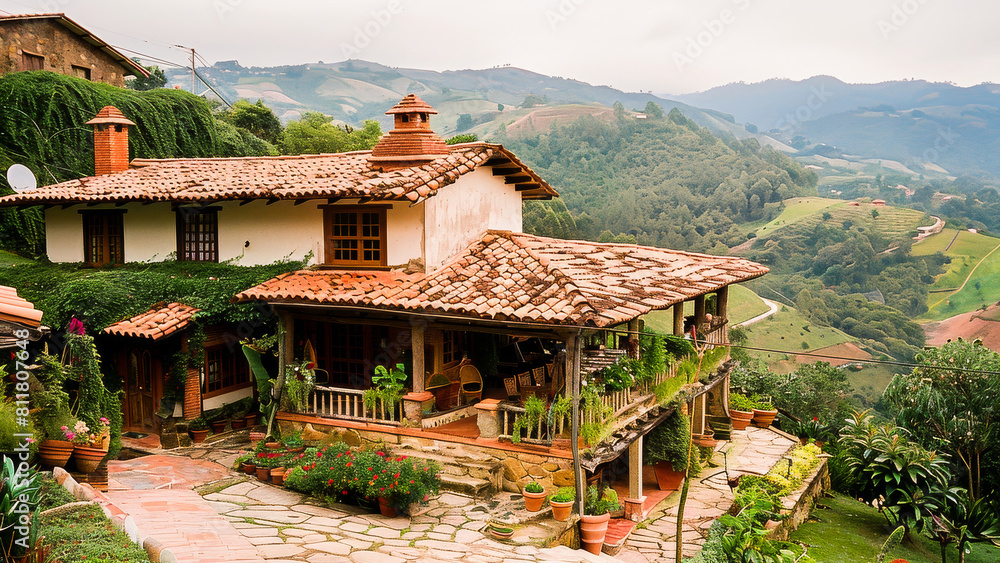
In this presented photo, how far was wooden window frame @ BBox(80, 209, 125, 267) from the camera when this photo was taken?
16125mm

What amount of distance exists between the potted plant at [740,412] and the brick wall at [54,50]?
26.9m

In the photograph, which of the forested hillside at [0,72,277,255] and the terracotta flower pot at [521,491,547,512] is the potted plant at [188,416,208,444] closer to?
the terracotta flower pot at [521,491,547,512]

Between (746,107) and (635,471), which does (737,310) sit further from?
(746,107)

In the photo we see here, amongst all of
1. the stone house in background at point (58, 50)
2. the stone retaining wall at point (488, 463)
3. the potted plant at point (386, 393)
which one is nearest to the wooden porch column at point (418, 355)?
the potted plant at point (386, 393)

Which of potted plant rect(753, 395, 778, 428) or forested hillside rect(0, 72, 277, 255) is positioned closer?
potted plant rect(753, 395, 778, 428)

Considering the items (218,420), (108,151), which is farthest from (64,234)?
(218,420)

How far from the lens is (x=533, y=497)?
10602 mm

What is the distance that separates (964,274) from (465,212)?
74.8m

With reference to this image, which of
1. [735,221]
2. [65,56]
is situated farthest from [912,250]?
[65,56]

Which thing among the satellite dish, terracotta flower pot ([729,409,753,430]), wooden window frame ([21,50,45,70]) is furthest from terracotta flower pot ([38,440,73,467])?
wooden window frame ([21,50,45,70])

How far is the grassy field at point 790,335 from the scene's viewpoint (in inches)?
2112

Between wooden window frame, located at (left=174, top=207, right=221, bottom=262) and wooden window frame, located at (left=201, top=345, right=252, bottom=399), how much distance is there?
2023 millimetres

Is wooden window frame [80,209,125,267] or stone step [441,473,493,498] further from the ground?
wooden window frame [80,209,125,267]

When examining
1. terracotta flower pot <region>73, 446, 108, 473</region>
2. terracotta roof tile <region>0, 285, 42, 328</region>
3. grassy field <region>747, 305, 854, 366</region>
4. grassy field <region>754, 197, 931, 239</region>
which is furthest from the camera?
grassy field <region>754, 197, 931, 239</region>
